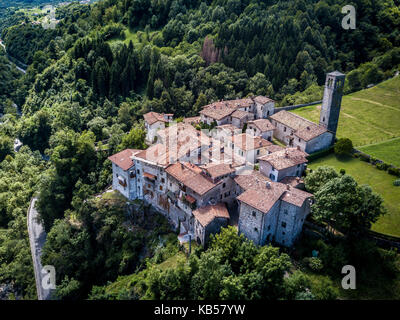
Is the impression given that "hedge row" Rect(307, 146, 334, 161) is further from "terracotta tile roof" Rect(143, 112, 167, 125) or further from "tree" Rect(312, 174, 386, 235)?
"terracotta tile roof" Rect(143, 112, 167, 125)

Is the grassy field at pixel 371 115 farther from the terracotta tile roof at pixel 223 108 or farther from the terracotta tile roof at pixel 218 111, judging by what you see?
the terracotta tile roof at pixel 218 111

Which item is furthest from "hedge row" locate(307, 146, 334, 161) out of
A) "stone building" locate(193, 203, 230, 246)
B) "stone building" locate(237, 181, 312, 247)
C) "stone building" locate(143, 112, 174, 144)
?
"stone building" locate(143, 112, 174, 144)

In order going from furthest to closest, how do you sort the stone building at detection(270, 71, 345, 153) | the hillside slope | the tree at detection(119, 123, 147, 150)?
the tree at detection(119, 123, 147, 150), the hillside slope, the stone building at detection(270, 71, 345, 153)

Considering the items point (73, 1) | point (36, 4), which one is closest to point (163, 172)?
point (73, 1)

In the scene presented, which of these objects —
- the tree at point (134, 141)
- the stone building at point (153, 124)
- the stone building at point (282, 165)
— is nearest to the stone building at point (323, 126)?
the stone building at point (282, 165)

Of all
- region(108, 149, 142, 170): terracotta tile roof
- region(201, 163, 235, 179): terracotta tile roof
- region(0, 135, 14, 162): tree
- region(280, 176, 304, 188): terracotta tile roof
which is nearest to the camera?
region(280, 176, 304, 188): terracotta tile roof

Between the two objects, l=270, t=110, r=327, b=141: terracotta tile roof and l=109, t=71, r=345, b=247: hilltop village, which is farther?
l=270, t=110, r=327, b=141: terracotta tile roof

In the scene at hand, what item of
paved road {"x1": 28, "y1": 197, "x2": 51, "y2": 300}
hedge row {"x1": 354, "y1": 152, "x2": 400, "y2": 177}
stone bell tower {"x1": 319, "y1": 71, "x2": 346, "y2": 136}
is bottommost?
paved road {"x1": 28, "y1": 197, "x2": 51, "y2": 300}
